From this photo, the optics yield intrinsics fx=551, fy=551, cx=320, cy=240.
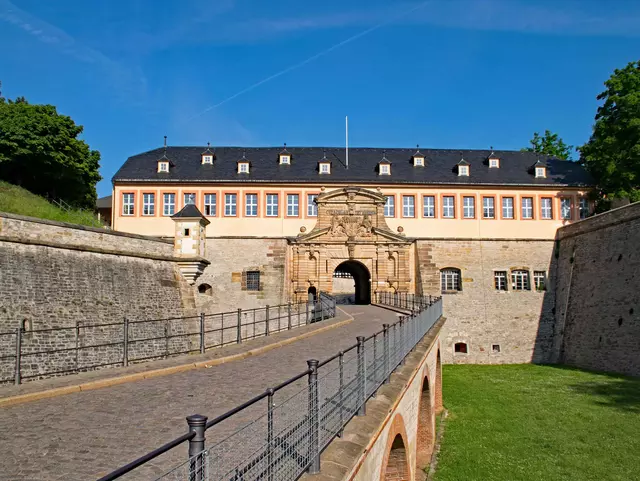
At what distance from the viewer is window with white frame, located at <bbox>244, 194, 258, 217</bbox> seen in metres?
35.4

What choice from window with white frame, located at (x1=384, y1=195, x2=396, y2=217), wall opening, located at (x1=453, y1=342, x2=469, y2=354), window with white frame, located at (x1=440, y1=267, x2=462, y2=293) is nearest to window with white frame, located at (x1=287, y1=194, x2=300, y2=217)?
window with white frame, located at (x1=384, y1=195, x2=396, y2=217)

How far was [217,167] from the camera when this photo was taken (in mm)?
37531

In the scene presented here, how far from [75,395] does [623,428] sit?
16.7 metres

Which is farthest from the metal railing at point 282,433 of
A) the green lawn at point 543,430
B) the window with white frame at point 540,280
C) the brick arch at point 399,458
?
the window with white frame at point 540,280

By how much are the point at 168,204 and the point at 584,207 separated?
27.2 metres

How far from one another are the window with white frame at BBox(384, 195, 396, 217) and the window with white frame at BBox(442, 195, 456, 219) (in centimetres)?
330

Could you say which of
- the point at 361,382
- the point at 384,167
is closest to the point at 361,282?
the point at 384,167

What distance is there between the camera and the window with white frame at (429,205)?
36.2m

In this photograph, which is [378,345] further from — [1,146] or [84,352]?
[1,146]

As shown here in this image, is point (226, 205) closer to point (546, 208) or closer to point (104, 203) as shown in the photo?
point (546, 208)

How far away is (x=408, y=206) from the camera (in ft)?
119

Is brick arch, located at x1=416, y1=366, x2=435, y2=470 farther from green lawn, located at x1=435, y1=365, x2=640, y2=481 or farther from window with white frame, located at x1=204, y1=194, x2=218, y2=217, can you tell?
window with white frame, located at x1=204, y1=194, x2=218, y2=217

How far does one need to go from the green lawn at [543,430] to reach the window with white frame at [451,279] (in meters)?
8.52

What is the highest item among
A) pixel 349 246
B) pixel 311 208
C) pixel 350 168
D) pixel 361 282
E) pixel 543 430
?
pixel 350 168
